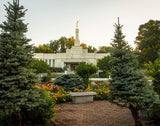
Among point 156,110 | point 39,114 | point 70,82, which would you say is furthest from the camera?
point 70,82

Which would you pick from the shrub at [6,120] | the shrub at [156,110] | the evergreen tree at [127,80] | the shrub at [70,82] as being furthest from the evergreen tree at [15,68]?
the shrub at [70,82]

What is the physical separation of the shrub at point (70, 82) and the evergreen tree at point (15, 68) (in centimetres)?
638

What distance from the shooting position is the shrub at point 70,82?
995 cm

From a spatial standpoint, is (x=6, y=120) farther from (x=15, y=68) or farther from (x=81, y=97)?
(x=81, y=97)

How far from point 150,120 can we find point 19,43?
4781mm

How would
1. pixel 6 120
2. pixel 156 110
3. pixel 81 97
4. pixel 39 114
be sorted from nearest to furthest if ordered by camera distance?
pixel 6 120 → pixel 156 110 → pixel 39 114 → pixel 81 97

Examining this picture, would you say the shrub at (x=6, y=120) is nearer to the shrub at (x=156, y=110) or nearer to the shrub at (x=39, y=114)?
the shrub at (x=39, y=114)

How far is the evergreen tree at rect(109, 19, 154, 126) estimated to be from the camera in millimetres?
3594

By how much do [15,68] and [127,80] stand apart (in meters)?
3.11

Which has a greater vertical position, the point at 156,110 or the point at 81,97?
the point at 156,110

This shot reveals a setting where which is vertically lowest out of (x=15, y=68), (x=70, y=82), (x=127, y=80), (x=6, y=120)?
(x=6, y=120)

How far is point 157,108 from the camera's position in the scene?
374 cm

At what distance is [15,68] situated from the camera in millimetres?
3301

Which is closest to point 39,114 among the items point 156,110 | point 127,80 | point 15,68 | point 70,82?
point 15,68
